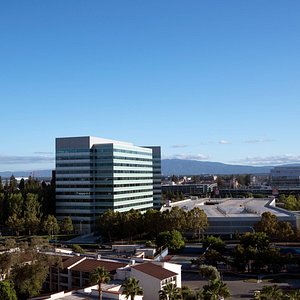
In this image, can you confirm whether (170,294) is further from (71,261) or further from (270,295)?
(71,261)

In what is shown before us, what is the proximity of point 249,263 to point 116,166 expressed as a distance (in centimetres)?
6001

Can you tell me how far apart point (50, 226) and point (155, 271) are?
5982 cm

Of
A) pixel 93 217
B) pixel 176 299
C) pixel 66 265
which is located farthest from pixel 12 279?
pixel 93 217

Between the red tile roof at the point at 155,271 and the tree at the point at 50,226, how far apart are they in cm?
5730

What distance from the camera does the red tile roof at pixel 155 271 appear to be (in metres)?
55.0

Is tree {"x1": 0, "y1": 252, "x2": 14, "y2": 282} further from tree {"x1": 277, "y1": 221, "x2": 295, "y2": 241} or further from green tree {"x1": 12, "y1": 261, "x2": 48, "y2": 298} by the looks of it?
tree {"x1": 277, "y1": 221, "x2": 295, "y2": 241}

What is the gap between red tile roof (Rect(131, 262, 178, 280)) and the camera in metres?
55.0

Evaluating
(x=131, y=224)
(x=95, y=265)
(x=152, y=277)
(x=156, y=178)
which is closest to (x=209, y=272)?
(x=152, y=277)

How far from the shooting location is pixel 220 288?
46438mm

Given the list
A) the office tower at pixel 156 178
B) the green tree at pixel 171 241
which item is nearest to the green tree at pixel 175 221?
the green tree at pixel 171 241

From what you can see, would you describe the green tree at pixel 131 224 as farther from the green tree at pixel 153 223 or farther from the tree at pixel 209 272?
the tree at pixel 209 272

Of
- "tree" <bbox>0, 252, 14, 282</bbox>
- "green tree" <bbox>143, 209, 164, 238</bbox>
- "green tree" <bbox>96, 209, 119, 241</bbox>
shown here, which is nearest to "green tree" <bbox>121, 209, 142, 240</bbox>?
"green tree" <bbox>143, 209, 164, 238</bbox>

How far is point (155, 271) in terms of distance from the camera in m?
56.3

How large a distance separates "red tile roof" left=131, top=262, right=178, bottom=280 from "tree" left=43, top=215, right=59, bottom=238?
2256 inches
